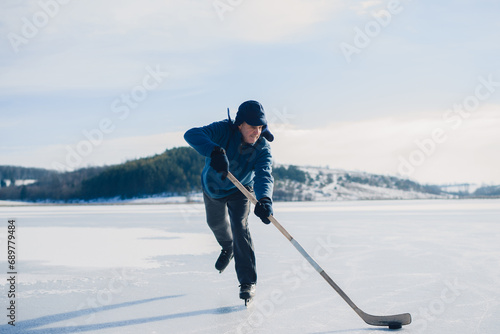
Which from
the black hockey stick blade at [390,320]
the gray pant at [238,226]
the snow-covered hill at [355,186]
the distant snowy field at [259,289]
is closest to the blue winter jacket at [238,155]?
the gray pant at [238,226]

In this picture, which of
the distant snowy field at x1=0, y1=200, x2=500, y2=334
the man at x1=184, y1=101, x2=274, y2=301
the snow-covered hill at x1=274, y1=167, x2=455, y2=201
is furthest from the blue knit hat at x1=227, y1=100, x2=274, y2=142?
the snow-covered hill at x1=274, y1=167, x2=455, y2=201

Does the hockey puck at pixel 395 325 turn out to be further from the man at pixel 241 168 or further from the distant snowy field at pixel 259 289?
the man at pixel 241 168

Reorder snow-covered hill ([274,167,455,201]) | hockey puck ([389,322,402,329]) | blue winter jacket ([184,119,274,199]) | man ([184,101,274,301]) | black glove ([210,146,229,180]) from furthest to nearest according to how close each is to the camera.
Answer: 1. snow-covered hill ([274,167,455,201])
2. blue winter jacket ([184,119,274,199])
3. man ([184,101,274,301])
4. black glove ([210,146,229,180])
5. hockey puck ([389,322,402,329])

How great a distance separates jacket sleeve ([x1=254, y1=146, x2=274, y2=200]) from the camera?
3.04 meters

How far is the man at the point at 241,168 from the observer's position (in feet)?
9.71

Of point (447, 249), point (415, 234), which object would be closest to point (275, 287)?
point (447, 249)

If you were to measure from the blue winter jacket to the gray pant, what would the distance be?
5.2 inches

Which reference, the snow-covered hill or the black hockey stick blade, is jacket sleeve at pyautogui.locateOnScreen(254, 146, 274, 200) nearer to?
the black hockey stick blade

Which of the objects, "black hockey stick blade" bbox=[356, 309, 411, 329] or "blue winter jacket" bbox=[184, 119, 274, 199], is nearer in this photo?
"black hockey stick blade" bbox=[356, 309, 411, 329]

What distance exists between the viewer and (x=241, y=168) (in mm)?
3174

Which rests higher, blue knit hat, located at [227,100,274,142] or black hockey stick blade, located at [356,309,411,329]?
blue knit hat, located at [227,100,274,142]

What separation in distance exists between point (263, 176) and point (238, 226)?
15.2 inches

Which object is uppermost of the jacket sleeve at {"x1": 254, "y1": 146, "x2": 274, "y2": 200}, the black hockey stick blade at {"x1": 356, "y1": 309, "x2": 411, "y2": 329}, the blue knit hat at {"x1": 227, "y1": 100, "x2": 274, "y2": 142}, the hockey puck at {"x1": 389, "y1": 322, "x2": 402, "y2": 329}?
the blue knit hat at {"x1": 227, "y1": 100, "x2": 274, "y2": 142}

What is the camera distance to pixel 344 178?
14400 centimetres
